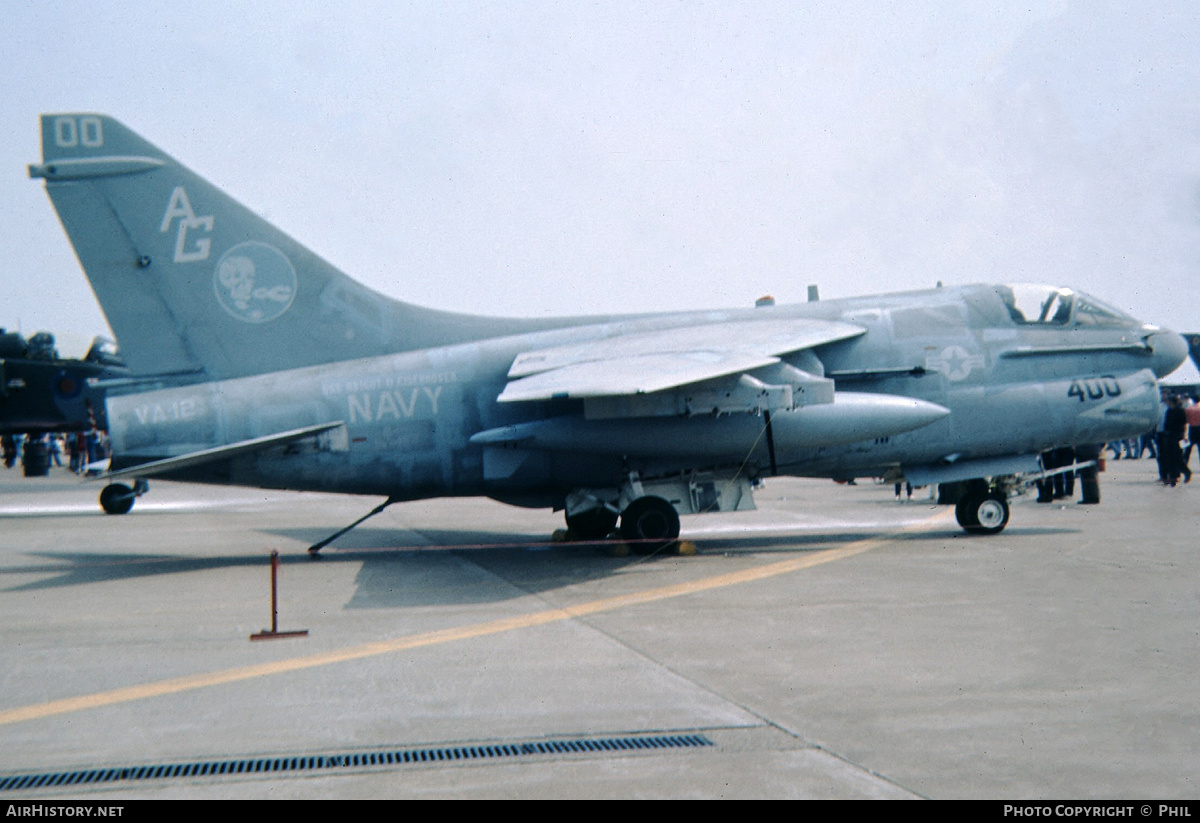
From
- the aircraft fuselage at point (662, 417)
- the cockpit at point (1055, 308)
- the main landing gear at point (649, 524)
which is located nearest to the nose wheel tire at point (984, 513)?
the aircraft fuselage at point (662, 417)

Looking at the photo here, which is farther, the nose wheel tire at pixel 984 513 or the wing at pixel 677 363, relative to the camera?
the nose wheel tire at pixel 984 513

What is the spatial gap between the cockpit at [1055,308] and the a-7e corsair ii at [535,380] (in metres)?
0.03

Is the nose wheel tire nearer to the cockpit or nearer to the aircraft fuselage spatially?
the aircraft fuselage

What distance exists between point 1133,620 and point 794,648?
2970 millimetres

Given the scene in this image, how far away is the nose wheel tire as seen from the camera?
13.5 m

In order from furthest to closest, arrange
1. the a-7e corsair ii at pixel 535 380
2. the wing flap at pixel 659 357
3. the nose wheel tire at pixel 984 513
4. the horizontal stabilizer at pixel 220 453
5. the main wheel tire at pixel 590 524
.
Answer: the main wheel tire at pixel 590 524
the nose wheel tire at pixel 984 513
the a-7e corsair ii at pixel 535 380
the horizontal stabilizer at pixel 220 453
the wing flap at pixel 659 357

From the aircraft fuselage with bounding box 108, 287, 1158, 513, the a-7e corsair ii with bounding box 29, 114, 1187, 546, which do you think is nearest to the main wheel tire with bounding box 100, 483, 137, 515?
the a-7e corsair ii with bounding box 29, 114, 1187, 546

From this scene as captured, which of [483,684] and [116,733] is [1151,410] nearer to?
[483,684]

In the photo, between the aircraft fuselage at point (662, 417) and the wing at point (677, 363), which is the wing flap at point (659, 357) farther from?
the aircraft fuselage at point (662, 417)

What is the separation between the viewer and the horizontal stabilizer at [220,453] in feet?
36.3

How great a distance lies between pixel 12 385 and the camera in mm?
30547

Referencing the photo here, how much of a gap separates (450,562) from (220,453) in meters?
3.09

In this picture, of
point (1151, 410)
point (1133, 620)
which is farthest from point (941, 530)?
point (1133, 620)

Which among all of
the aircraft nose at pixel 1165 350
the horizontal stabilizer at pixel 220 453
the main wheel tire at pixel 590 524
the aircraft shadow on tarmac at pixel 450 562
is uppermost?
the aircraft nose at pixel 1165 350
